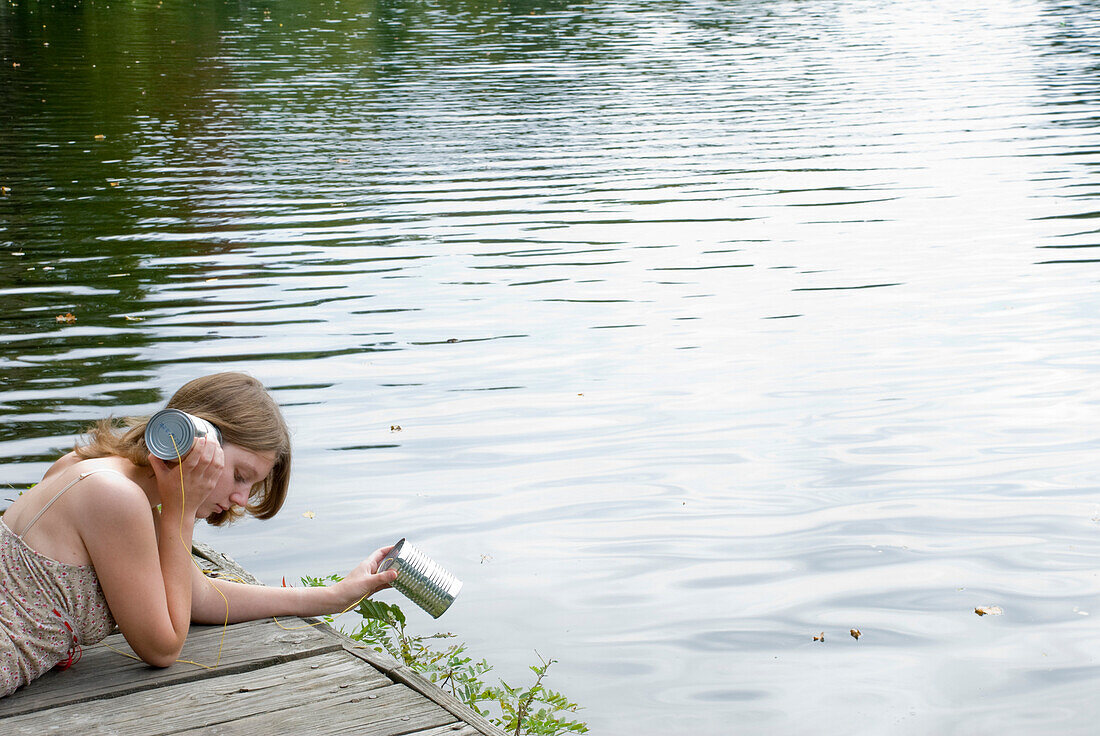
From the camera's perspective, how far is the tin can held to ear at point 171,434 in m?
3.38

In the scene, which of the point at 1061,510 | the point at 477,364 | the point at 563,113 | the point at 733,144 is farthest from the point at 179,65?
the point at 1061,510

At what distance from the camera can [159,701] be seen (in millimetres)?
3564

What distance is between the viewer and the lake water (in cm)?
517

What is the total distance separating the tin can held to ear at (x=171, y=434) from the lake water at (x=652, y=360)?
1967mm

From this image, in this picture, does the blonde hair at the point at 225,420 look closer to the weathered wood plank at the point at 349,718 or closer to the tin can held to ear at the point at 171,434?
the tin can held to ear at the point at 171,434

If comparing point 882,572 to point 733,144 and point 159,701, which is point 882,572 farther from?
point 733,144

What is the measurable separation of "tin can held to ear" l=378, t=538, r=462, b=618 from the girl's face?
0.57 m

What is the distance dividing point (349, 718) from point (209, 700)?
443 millimetres

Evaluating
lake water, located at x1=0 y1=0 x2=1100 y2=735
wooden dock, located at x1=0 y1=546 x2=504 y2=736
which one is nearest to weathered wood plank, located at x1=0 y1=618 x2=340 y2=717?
wooden dock, located at x1=0 y1=546 x2=504 y2=736

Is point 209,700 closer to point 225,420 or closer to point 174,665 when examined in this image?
point 174,665

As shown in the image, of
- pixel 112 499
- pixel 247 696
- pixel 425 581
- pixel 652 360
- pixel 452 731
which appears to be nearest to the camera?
pixel 452 731

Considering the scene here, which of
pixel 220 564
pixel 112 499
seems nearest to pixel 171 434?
pixel 112 499

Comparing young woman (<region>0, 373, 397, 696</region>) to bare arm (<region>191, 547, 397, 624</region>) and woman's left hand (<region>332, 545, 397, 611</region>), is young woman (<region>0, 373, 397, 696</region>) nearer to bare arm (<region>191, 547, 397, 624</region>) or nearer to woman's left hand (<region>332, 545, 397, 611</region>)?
bare arm (<region>191, 547, 397, 624</region>)

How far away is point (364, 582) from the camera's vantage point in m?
4.14
